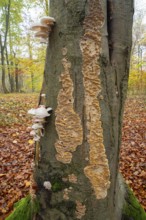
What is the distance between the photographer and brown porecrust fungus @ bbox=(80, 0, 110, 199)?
4.14ft

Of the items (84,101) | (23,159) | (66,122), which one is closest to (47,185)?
(66,122)

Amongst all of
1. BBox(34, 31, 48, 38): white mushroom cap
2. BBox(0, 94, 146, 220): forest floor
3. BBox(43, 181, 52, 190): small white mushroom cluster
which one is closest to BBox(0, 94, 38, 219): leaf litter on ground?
BBox(0, 94, 146, 220): forest floor

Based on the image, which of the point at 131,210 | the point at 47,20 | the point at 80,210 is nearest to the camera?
the point at 47,20

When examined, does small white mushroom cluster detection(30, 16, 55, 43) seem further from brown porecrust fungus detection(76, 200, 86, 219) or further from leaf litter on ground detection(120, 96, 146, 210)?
leaf litter on ground detection(120, 96, 146, 210)

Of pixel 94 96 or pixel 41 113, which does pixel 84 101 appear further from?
pixel 41 113

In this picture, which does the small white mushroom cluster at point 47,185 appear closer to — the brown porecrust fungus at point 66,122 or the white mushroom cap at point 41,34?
the brown porecrust fungus at point 66,122

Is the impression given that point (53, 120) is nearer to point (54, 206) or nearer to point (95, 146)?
point (95, 146)

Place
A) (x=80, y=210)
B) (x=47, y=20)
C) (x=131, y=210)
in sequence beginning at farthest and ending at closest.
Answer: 1. (x=131, y=210)
2. (x=80, y=210)
3. (x=47, y=20)

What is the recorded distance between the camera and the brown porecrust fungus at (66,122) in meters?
1.32

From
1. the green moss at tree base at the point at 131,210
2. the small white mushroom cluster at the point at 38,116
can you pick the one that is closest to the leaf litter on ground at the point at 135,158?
the green moss at tree base at the point at 131,210

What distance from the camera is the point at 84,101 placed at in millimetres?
1315

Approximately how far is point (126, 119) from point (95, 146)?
627 cm

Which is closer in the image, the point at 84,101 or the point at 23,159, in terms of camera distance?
Result: the point at 84,101

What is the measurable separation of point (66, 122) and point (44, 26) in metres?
0.63
